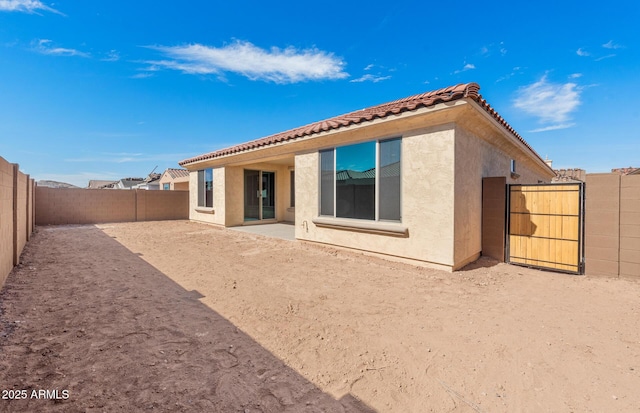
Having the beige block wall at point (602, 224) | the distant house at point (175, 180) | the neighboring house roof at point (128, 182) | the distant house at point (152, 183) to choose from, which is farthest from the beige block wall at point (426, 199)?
the neighboring house roof at point (128, 182)

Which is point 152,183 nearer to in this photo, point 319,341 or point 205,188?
point 205,188

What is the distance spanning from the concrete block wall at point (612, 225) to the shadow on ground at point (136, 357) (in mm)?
5885

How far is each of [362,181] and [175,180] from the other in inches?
832

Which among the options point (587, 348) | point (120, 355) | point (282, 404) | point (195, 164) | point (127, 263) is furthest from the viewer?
point (195, 164)

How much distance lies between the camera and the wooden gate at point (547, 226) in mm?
5359

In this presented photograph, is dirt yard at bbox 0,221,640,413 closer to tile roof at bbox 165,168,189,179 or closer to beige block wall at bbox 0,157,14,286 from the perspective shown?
beige block wall at bbox 0,157,14,286

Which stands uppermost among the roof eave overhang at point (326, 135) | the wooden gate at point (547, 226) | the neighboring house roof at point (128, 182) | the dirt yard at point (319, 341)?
the neighboring house roof at point (128, 182)

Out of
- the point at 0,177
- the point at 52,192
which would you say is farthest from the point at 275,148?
the point at 52,192

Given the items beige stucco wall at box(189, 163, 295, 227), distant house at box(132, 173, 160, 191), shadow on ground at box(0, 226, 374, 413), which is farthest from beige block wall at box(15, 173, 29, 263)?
distant house at box(132, 173, 160, 191)

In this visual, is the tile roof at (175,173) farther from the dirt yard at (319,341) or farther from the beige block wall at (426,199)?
the beige block wall at (426,199)

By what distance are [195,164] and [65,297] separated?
10.6m

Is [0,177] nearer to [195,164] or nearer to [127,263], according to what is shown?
[127,263]

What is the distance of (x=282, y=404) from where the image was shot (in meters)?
1.96

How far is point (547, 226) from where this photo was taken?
571cm
